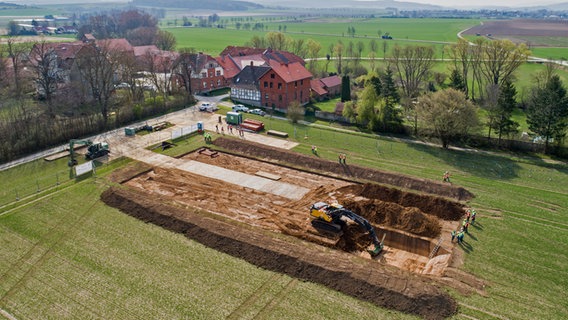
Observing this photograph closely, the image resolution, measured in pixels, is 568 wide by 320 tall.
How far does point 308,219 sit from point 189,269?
31.6 ft

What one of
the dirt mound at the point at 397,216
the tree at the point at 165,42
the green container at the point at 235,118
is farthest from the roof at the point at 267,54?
the dirt mound at the point at 397,216

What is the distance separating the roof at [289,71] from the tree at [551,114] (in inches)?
1268

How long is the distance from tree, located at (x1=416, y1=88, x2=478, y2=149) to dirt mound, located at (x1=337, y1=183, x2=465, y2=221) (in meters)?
14.2

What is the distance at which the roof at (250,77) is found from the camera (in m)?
63.6

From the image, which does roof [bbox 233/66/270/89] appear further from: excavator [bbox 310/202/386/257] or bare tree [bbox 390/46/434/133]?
excavator [bbox 310/202/386/257]

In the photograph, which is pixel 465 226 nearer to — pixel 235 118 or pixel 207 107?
pixel 235 118

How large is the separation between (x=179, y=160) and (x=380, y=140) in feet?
76.7

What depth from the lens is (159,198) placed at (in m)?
32.9

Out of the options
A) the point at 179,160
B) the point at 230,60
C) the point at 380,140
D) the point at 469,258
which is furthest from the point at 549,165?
the point at 230,60

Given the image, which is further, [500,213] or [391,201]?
[391,201]

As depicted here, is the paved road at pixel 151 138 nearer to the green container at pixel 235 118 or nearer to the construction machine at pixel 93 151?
the construction machine at pixel 93 151

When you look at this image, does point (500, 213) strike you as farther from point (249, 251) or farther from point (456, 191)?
point (249, 251)

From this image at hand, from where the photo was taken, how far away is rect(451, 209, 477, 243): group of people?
89.9ft

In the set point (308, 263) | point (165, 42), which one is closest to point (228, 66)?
point (165, 42)
